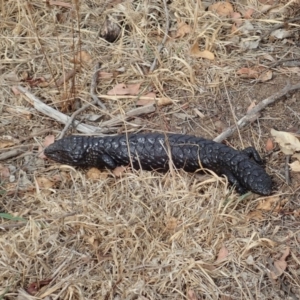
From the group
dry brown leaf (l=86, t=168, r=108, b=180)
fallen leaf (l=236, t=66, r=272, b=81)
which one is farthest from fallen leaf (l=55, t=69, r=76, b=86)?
fallen leaf (l=236, t=66, r=272, b=81)

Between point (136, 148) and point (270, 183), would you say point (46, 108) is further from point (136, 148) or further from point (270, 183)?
point (270, 183)

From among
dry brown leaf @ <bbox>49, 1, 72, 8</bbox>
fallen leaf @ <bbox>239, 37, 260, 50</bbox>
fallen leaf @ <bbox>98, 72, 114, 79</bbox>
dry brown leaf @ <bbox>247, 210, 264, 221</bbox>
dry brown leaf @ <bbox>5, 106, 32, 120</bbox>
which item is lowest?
dry brown leaf @ <bbox>5, 106, 32, 120</bbox>

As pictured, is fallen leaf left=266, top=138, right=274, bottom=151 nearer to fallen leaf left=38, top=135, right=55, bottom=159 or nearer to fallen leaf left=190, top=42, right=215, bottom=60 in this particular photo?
fallen leaf left=190, top=42, right=215, bottom=60

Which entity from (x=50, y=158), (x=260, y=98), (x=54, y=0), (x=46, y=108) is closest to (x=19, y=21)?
(x=54, y=0)

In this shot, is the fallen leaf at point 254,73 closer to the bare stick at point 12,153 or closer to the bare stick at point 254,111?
the bare stick at point 254,111

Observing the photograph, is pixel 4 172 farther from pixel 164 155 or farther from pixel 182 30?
pixel 182 30
